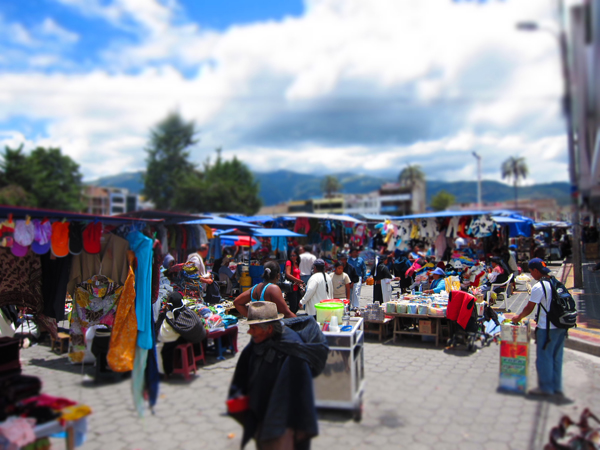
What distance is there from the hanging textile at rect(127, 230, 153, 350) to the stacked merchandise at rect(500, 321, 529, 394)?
3.75 meters

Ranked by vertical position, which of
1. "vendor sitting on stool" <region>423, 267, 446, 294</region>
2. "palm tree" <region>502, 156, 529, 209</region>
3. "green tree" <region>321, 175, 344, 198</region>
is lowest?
"vendor sitting on stool" <region>423, 267, 446, 294</region>

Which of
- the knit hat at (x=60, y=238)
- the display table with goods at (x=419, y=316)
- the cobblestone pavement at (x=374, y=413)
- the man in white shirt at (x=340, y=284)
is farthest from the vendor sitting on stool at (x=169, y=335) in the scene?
the display table with goods at (x=419, y=316)

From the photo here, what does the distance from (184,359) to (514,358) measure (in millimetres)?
3676

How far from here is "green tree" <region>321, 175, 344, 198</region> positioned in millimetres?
87812

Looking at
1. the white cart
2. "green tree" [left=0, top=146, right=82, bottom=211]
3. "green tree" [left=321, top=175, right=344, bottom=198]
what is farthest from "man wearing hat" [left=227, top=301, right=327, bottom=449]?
"green tree" [left=321, top=175, right=344, bottom=198]

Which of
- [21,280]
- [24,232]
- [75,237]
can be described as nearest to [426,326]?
[75,237]

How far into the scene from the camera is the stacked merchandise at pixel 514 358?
14.7 ft

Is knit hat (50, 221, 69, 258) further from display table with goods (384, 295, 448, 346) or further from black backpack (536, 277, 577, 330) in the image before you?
black backpack (536, 277, 577, 330)

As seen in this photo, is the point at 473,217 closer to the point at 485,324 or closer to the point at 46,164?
the point at 485,324

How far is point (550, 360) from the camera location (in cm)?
443

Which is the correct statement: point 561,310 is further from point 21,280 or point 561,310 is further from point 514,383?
point 21,280

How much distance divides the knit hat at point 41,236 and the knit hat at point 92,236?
0.37 m

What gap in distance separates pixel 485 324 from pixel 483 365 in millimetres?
1775

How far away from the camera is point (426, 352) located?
20.7ft
